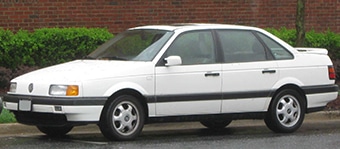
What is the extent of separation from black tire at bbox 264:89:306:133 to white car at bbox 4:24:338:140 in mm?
13

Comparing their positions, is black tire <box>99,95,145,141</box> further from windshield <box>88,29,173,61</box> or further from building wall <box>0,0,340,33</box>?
building wall <box>0,0,340,33</box>

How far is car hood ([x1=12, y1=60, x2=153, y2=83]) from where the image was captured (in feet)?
32.6

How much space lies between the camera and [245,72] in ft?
36.0

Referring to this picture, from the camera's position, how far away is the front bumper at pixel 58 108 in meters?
9.77

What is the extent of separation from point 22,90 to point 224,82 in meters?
2.53

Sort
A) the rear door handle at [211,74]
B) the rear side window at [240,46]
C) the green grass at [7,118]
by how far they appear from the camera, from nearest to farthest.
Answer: the rear door handle at [211,74] → the rear side window at [240,46] → the green grass at [7,118]

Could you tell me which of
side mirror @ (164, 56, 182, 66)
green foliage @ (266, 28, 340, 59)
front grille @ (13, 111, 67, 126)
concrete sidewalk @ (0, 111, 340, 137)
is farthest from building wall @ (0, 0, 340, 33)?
side mirror @ (164, 56, 182, 66)

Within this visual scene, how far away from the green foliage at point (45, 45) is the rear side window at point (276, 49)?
12.9 ft

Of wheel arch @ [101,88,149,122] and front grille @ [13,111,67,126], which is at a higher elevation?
wheel arch @ [101,88,149,122]

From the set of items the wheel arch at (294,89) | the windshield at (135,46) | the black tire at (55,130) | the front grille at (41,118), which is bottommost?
the black tire at (55,130)

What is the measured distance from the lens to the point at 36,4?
14.8 m

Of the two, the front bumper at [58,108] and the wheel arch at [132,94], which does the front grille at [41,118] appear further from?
the wheel arch at [132,94]

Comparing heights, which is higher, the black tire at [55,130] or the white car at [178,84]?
the white car at [178,84]

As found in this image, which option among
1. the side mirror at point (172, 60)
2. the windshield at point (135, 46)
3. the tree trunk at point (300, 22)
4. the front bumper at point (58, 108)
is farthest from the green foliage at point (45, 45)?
the side mirror at point (172, 60)
